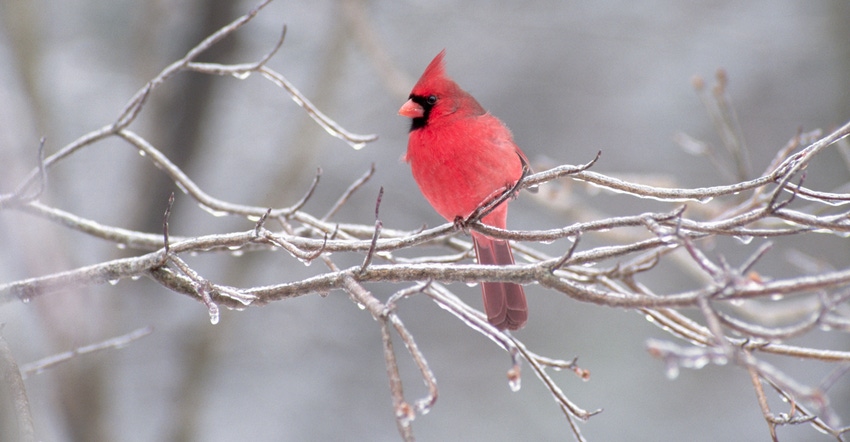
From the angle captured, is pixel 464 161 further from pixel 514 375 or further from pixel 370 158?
pixel 370 158

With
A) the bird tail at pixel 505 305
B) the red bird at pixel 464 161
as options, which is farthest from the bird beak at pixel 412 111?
the bird tail at pixel 505 305

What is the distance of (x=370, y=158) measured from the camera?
5.18 meters

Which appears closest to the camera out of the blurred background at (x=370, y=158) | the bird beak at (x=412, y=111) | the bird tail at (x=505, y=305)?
the bird tail at (x=505, y=305)

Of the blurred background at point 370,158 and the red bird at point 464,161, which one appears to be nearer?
the red bird at point 464,161

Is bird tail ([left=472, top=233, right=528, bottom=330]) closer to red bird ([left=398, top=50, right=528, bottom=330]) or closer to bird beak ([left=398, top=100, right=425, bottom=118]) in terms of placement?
red bird ([left=398, top=50, right=528, bottom=330])

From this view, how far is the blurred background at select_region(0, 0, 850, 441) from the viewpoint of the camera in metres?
3.87

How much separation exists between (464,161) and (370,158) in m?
3.19

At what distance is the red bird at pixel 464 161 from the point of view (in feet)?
6.64

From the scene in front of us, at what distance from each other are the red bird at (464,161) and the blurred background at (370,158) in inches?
52.0

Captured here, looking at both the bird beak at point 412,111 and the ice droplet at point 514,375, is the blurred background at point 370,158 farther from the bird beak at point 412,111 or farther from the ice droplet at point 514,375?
the ice droplet at point 514,375

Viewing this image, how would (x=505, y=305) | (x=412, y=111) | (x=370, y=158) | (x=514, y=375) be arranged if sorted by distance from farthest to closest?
(x=370, y=158) → (x=412, y=111) → (x=505, y=305) → (x=514, y=375)

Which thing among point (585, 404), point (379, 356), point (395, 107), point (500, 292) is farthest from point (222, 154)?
point (500, 292)

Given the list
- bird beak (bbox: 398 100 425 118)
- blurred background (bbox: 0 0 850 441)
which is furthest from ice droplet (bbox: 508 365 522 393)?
blurred background (bbox: 0 0 850 441)

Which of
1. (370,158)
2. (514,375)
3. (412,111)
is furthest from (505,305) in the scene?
(370,158)
